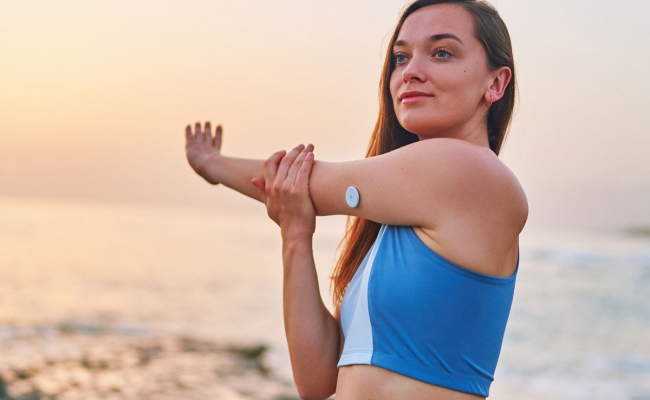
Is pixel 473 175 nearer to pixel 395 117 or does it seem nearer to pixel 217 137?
pixel 395 117

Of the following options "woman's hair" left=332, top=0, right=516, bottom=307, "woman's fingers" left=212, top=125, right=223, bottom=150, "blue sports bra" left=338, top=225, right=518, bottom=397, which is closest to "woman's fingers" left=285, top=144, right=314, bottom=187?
"woman's hair" left=332, top=0, right=516, bottom=307

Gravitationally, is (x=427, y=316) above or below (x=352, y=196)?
below

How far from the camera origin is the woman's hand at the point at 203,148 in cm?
258

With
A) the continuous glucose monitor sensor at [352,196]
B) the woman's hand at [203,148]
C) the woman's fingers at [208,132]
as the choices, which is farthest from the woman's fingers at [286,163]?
the woman's fingers at [208,132]

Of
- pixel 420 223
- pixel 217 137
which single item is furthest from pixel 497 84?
pixel 217 137

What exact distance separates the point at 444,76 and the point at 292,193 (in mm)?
562

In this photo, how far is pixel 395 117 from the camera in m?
2.38

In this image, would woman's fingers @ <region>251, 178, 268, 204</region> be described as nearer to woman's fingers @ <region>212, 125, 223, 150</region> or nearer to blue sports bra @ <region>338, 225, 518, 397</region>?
woman's fingers @ <region>212, 125, 223, 150</region>

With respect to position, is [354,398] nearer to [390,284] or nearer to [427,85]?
[390,284]

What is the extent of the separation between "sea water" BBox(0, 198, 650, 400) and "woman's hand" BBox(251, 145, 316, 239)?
145 inches

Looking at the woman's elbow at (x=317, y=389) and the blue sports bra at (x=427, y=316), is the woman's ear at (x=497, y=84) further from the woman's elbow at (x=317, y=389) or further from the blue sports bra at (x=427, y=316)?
the woman's elbow at (x=317, y=389)

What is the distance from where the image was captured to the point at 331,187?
6.93ft

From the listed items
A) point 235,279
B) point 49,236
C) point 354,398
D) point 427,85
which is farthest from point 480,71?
point 49,236

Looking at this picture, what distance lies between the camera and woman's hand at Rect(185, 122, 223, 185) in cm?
258
